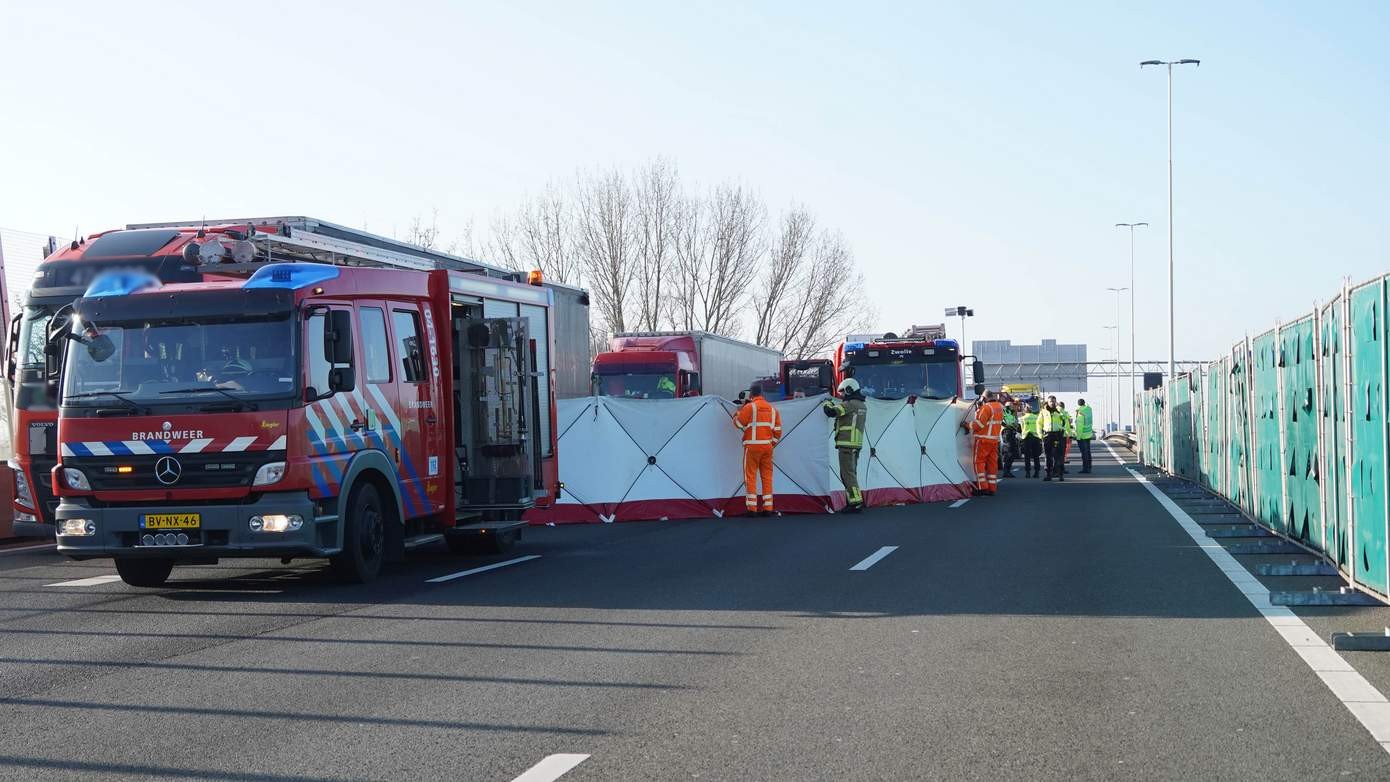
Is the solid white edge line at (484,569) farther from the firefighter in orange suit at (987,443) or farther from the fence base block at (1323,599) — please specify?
the firefighter in orange suit at (987,443)

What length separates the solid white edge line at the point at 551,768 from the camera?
212 inches

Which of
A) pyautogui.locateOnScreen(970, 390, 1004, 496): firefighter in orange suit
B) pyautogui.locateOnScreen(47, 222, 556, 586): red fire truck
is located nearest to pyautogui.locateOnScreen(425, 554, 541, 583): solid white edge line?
pyautogui.locateOnScreen(47, 222, 556, 586): red fire truck

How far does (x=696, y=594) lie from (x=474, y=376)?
165 inches

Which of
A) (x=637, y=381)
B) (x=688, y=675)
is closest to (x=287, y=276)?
(x=688, y=675)

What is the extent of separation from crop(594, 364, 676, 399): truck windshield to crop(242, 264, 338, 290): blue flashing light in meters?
18.9

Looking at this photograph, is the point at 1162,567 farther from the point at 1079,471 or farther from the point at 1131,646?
the point at 1079,471

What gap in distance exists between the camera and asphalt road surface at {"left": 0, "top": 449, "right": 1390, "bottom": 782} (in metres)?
5.69

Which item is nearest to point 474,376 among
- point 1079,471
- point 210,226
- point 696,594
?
point 210,226

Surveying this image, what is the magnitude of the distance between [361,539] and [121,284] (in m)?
2.85

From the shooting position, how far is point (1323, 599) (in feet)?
31.4

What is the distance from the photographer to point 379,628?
9289mm

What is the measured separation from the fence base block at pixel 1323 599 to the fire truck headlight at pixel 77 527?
28.5 ft

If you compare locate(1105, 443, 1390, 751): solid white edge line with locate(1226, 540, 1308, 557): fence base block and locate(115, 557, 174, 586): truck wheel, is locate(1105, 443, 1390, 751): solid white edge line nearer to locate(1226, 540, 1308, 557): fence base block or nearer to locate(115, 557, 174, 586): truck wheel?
locate(1226, 540, 1308, 557): fence base block

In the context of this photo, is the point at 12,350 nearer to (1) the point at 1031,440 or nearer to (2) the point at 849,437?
(2) the point at 849,437
